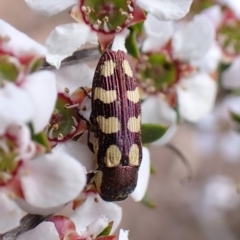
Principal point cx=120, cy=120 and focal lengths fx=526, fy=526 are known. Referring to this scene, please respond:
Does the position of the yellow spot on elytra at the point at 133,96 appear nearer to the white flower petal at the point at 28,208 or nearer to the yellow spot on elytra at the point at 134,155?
the yellow spot on elytra at the point at 134,155

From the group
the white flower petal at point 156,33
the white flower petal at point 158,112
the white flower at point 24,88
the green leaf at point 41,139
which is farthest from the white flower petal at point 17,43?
the white flower petal at point 158,112

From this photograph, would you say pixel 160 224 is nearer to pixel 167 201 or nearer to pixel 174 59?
pixel 167 201

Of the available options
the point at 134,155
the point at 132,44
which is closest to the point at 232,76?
the point at 132,44

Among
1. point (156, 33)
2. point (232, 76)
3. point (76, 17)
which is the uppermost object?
point (76, 17)

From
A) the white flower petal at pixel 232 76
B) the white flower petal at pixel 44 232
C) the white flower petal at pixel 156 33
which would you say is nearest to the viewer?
the white flower petal at pixel 44 232

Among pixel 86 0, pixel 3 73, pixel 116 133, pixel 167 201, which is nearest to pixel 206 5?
pixel 86 0

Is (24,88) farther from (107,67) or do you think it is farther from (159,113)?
(159,113)
